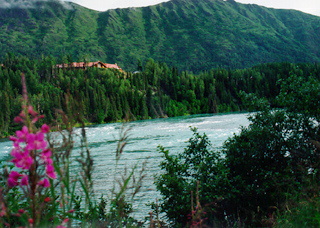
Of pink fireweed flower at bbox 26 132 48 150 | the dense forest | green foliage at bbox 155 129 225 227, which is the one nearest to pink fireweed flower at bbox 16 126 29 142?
pink fireweed flower at bbox 26 132 48 150

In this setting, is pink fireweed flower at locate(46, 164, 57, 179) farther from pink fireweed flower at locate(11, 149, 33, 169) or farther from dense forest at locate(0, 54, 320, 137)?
dense forest at locate(0, 54, 320, 137)

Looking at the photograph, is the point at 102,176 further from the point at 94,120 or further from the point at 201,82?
the point at 201,82

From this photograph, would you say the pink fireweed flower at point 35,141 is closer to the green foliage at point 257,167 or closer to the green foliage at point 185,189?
the green foliage at point 185,189

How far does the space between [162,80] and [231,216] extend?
13858 cm

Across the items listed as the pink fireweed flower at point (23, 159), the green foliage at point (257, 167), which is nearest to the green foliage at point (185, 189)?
the green foliage at point (257, 167)

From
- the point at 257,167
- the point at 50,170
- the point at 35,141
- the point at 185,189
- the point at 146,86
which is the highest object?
the point at 146,86

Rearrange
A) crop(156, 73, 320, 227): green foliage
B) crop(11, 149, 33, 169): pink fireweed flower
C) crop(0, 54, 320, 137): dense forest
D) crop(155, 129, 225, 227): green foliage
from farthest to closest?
crop(0, 54, 320, 137): dense forest < crop(156, 73, 320, 227): green foliage < crop(155, 129, 225, 227): green foliage < crop(11, 149, 33, 169): pink fireweed flower

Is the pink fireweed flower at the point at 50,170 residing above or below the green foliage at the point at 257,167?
above

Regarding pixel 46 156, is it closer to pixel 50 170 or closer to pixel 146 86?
pixel 50 170

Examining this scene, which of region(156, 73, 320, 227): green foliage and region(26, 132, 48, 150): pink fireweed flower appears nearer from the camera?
region(26, 132, 48, 150): pink fireweed flower

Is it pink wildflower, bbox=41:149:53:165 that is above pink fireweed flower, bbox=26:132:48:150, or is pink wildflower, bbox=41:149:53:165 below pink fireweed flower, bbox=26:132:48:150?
below

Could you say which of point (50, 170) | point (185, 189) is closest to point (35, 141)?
point (50, 170)

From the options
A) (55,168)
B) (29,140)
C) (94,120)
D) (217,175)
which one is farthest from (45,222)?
(94,120)

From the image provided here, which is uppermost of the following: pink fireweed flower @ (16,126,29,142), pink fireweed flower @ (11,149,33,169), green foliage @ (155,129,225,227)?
pink fireweed flower @ (16,126,29,142)
